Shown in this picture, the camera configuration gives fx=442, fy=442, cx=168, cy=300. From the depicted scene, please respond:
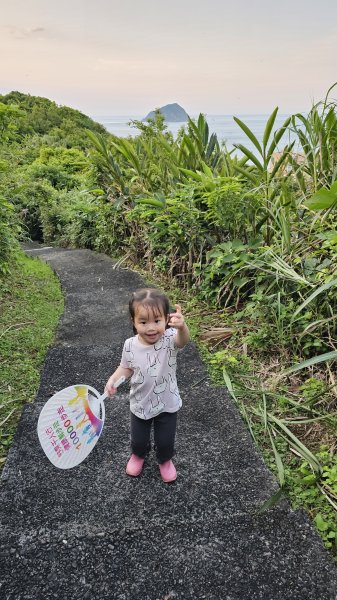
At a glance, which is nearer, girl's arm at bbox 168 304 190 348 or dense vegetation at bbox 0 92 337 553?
girl's arm at bbox 168 304 190 348

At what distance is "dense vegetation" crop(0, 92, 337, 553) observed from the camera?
84.0 inches

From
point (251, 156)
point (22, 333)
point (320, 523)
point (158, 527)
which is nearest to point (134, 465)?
point (158, 527)

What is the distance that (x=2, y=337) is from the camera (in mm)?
3391

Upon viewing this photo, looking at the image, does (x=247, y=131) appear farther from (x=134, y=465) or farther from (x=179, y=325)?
(x=134, y=465)

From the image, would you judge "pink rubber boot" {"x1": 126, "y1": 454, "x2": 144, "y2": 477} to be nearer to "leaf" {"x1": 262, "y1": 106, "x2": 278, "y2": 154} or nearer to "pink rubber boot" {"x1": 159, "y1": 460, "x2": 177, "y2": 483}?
"pink rubber boot" {"x1": 159, "y1": 460, "x2": 177, "y2": 483}

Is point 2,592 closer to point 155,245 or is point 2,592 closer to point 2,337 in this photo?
point 2,337

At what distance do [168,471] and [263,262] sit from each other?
1.52 metres

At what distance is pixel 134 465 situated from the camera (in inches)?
79.8

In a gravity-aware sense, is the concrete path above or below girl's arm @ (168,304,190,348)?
below

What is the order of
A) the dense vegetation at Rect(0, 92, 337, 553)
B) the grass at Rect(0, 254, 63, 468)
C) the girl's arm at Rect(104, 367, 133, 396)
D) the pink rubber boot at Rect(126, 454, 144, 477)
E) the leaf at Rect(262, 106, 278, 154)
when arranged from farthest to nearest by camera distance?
the leaf at Rect(262, 106, 278, 154) → the grass at Rect(0, 254, 63, 468) → the dense vegetation at Rect(0, 92, 337, 553) → the pink rubber boot at Rect(126, 454, 144, 477) → the girl's arm at Rect(104, 367, 133, 396)

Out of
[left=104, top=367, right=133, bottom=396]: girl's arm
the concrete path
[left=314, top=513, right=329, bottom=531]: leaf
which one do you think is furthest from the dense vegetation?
[left=104, top=367, right=133, bottom=396]: girl's arm

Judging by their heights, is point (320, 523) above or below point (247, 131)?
below

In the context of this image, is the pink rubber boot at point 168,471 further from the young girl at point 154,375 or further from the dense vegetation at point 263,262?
the dense vegetation at point 263,262

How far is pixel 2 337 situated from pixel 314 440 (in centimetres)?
236
